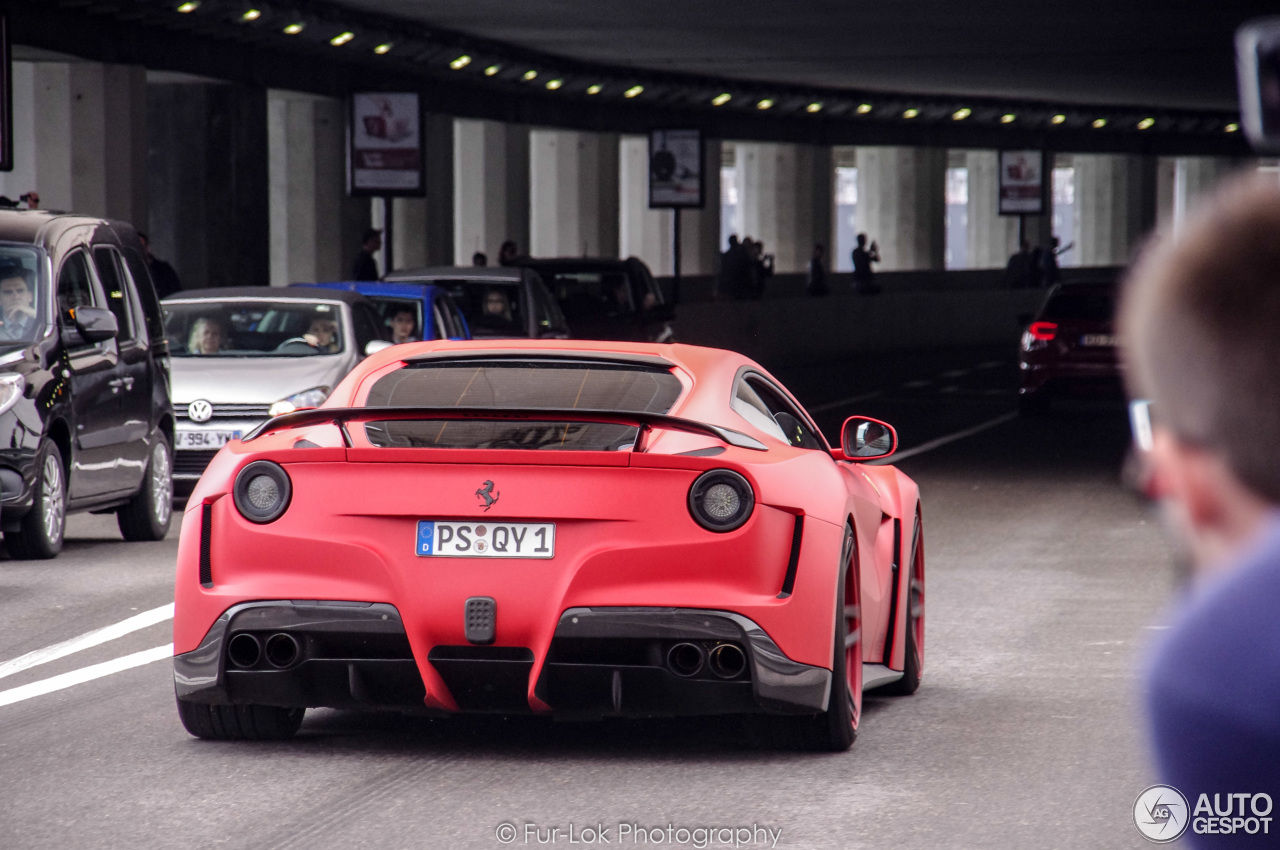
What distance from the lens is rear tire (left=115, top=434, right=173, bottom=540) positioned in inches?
498

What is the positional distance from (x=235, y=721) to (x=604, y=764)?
116cm

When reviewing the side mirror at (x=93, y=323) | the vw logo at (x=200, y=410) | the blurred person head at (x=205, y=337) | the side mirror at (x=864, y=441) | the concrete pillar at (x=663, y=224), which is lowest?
the vw logo at (x=200, y=410)

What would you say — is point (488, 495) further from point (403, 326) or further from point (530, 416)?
point (403, 326)

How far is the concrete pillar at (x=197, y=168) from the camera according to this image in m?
29.8

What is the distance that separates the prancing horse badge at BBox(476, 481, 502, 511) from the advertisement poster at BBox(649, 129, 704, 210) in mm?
30334

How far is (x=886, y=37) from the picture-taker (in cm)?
3155

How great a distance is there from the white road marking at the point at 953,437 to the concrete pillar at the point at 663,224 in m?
22.6

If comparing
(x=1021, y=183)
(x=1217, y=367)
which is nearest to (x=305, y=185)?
(x=1021, y=183)

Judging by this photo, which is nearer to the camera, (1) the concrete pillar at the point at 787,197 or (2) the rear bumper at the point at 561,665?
A: (2) the rear bumper at the point at 561,665

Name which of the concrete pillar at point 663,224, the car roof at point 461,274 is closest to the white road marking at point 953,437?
the car roof at point 461,274

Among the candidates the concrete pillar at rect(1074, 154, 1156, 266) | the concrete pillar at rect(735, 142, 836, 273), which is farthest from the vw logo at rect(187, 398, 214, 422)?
the concrete pillar at rect(1074, 154, 1156, 266)

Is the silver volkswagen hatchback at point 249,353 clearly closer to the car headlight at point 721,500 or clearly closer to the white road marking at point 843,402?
the car headlight at point 721,500

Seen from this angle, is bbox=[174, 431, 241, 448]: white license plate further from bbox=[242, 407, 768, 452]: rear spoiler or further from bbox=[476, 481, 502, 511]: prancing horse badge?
bbox=[476, 481, 502, 511]: prancing horse badge

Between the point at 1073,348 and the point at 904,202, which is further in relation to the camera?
the point at 904,202
